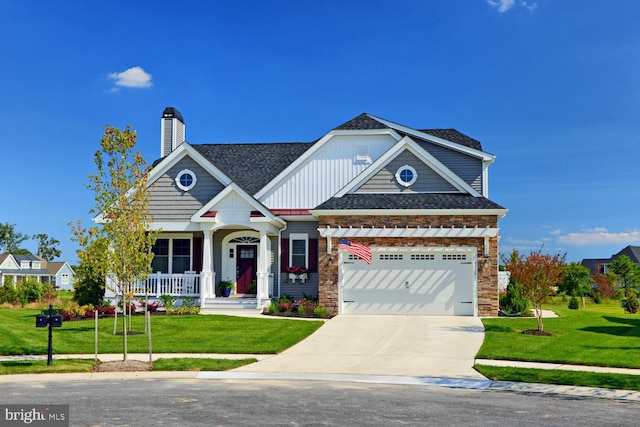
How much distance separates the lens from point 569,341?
17.2 meters

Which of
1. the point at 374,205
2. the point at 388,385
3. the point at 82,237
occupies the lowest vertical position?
the point at 388,385

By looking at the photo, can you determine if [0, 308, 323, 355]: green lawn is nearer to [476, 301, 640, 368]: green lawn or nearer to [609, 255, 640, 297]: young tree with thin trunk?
[476, 301, 640, 368]: green lawn

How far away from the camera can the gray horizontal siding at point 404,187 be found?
24.5 metres

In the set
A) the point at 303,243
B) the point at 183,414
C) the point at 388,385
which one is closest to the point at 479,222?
the point at 303,243

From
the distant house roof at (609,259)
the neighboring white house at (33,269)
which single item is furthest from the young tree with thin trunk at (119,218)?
the distant house roof at (609,259)

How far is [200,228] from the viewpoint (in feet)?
81.8

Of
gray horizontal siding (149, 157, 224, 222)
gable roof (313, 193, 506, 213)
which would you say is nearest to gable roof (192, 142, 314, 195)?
gray horizontal siding (149, 157, 224, 222)

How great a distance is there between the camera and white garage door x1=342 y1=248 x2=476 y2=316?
2283cm

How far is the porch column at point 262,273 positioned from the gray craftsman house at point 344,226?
0.04 meters

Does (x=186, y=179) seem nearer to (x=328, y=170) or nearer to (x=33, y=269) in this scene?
(x=328, y=170)

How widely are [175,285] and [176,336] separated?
7.73 metres

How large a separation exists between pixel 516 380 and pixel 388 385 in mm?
2635

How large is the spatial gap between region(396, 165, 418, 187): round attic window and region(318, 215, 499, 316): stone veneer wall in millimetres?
2003

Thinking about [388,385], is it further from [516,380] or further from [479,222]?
[479,222]
